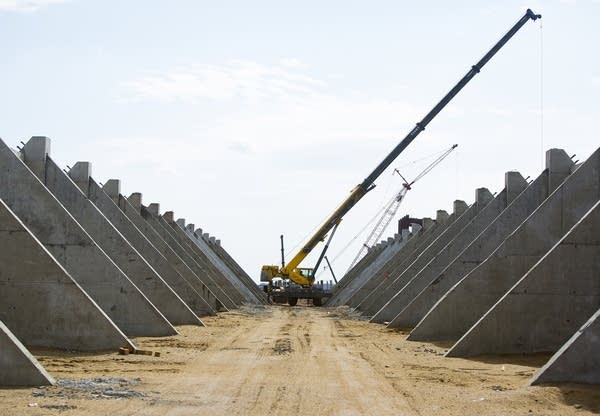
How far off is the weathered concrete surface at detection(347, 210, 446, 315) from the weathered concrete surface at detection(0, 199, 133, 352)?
63.9 ft

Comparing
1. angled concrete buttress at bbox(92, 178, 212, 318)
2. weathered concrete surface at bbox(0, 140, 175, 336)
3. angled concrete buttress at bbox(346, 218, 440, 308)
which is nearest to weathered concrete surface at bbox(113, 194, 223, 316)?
angled concrete buttress at bbox(92, 178, 212, 318)

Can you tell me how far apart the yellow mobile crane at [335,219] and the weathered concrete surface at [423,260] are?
1209 cm

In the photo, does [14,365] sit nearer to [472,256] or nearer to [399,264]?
[472,256]

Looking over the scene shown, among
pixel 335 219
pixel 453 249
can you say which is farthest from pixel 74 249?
pixel 335 219

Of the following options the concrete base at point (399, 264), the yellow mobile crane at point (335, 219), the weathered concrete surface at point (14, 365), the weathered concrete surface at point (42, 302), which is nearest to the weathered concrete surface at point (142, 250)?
the weathered concrete surface at point (42, 302)

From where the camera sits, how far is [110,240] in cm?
2316

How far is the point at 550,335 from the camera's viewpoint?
16594 mm

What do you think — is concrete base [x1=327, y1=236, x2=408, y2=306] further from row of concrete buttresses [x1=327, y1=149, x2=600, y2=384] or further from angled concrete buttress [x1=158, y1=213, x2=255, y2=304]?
row of concrete buttresses [x1=327, y1=149, x2=600, y2=384]

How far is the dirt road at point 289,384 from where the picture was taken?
425 inches

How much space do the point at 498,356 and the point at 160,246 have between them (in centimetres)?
1648

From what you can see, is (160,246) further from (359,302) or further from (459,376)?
(459,376)

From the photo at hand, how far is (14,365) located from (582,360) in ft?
22.8

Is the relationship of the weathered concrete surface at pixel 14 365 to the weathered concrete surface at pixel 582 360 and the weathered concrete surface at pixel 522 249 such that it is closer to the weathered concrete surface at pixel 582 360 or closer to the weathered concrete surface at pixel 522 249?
the weathered concrete surface at pixel 582 360

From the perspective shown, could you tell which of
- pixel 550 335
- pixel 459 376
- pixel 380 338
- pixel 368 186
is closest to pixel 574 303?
pixel 550 335
